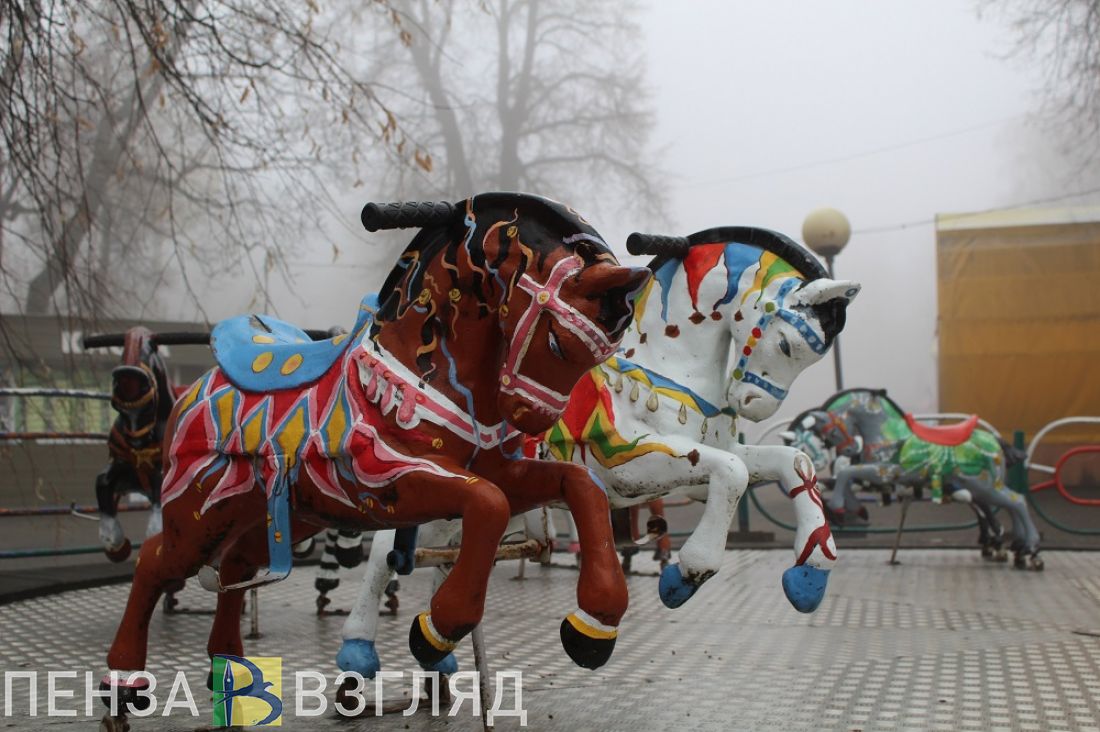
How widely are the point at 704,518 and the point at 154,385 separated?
10.1ft

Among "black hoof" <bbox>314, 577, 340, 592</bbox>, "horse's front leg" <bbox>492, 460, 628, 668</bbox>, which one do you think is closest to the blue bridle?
"horse's front leg" <bbox>492, 460, 628, 668</bbox>

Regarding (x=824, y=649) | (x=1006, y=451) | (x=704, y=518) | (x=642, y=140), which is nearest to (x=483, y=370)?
(x=704, y=518)

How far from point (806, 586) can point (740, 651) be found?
1396 millimetres

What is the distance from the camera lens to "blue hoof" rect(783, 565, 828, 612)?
4.00m

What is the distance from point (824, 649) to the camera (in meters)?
5.29

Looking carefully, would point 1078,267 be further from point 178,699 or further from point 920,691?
point 178,699

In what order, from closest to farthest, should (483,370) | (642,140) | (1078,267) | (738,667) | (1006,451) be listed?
(483,370) < (738,667) < (1006,451) < (1078,267) < (642,140)

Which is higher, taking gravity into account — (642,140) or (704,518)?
(642,140)

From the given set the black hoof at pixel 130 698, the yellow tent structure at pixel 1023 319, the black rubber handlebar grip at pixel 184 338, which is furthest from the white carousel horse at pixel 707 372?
the yellow tent structure at pixel 1023 319

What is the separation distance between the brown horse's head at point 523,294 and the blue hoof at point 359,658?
4.54ft

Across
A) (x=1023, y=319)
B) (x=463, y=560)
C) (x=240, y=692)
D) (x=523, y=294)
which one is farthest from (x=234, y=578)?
(x=1023, y=319)

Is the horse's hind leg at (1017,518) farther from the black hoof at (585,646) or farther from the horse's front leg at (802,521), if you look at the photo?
the black hoof at (585,646)

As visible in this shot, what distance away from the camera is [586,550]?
277 centimetres

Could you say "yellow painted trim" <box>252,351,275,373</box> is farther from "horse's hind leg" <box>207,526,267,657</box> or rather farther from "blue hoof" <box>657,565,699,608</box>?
"blue hoof" <box>657,565,699,608</box>
